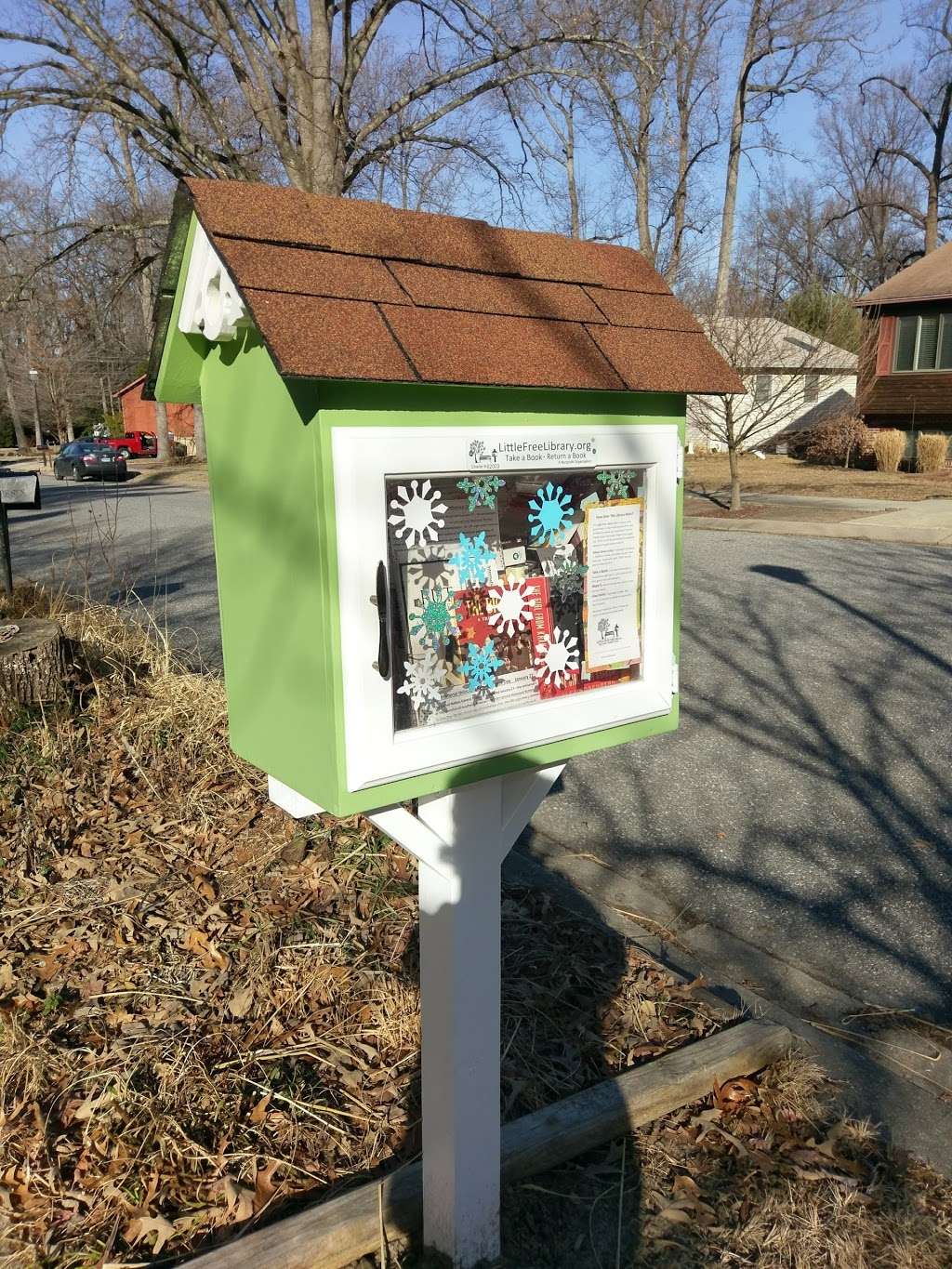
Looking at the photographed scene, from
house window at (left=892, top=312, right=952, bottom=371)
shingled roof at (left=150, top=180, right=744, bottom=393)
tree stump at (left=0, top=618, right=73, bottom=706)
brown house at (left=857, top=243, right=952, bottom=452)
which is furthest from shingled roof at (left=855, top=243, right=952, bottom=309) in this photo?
shingled roof at (left=150, top=180, right=744, bottom=393)

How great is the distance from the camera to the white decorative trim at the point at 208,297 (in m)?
1.66

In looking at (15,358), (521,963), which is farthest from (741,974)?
(15,358)

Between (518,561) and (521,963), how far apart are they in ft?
5.21

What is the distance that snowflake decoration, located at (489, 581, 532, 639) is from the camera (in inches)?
71.3

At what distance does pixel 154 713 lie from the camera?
4055mm

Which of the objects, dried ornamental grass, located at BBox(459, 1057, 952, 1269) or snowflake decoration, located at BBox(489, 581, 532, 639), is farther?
dried ornamental grass, located at BBox(459, 1057, 952, 1269)

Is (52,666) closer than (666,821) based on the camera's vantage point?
Yes

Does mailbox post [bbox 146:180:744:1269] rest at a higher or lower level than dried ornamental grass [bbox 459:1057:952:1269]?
higher

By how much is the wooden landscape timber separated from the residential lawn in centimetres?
1664

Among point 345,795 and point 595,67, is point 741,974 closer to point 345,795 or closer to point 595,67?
point 345,795

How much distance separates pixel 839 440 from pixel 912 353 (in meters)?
2.72

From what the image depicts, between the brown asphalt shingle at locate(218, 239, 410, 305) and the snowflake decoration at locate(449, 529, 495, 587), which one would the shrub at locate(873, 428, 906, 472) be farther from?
the brown asphalt shingle at locate(218, 239, 410, 305)

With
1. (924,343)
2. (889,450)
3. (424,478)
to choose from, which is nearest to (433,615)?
(424,478)

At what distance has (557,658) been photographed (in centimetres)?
193
